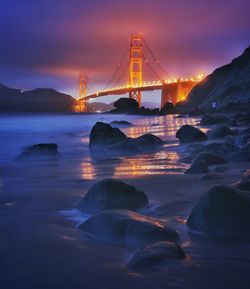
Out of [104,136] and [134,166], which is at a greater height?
[104,136]

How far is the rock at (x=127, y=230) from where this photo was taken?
1825 mm

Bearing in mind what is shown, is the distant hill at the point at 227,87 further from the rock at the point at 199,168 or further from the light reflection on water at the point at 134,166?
the rock at the point at 199,168

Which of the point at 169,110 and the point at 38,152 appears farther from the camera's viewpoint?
the point at 169,110

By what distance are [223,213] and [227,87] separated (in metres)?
26.2

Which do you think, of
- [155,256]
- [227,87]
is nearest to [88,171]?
[155,256]

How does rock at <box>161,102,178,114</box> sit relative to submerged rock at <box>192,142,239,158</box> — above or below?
above

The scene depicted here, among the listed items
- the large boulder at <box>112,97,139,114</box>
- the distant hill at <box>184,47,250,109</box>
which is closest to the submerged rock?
the distant hill at <box>184,47,250,109</box>

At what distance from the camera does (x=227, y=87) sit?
27.3 meters

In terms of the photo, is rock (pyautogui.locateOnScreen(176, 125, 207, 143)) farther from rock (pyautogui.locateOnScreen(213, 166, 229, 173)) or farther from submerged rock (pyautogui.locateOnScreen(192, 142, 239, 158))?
rock (pyautogui.locateOnScreen(213, 166, 229, 173))

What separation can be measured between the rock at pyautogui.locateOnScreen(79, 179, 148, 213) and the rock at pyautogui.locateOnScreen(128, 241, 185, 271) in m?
0.75

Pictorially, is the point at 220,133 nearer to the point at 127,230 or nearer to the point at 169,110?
the point at 127,230

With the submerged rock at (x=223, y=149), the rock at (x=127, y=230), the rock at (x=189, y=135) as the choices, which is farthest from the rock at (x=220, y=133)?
the rock at (x=127, y=230)

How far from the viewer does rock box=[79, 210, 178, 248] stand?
5.99 feet

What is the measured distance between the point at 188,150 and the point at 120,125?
9.90 meters
